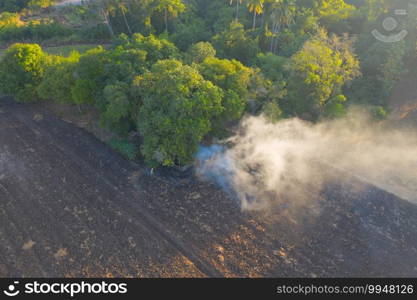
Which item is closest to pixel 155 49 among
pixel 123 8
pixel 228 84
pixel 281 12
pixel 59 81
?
pixel 228 84

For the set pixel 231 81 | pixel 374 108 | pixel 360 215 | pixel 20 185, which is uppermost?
pixel 231 81

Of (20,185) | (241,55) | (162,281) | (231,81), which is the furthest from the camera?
(241,55)

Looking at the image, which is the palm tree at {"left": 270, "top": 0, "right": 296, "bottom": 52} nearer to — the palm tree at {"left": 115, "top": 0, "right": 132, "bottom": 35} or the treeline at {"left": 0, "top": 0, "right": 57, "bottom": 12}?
the palm tree at {"left": 115, "top": 0, "right": 132, "bottom": 35}

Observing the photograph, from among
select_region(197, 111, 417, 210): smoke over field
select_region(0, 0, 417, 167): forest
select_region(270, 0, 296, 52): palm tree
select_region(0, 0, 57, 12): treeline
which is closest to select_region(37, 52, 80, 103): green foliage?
select_region(0, 0, 417, 167): forest

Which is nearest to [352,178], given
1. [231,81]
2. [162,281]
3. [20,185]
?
[231,81]

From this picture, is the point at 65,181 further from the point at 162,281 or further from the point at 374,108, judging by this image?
the point at 374,108

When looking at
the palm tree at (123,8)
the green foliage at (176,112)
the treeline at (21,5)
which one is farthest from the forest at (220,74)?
the treeline at (21,5)
